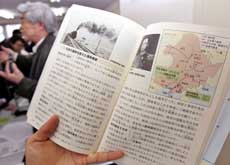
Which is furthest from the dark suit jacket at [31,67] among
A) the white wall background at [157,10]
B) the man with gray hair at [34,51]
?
the white wall background at [157,10]

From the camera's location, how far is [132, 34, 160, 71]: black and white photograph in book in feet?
1.36

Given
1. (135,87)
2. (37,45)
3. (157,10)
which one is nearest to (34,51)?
(37,45)

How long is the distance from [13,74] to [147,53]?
0.53 m

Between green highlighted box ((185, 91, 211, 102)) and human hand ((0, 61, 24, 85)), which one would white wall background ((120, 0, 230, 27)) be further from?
human hand ((0, 61, 24, 85))

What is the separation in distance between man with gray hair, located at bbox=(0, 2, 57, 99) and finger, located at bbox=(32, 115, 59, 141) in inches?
15.3

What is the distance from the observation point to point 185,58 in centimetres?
39

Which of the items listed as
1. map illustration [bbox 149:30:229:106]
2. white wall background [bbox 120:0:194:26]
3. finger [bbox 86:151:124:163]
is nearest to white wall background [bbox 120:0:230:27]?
white wall background [bbox 120:0:194:26]

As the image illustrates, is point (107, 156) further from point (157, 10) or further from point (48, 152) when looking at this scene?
point (157, 10)

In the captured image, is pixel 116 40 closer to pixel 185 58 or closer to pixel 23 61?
pixel 185 58

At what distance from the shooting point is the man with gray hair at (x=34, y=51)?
80 centimetres

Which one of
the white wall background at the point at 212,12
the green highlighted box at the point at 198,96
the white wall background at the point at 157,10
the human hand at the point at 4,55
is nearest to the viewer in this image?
the green highlighted box at the point at 198,96

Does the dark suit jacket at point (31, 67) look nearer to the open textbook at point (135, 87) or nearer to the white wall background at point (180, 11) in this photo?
the white wall background at point (180, 11)

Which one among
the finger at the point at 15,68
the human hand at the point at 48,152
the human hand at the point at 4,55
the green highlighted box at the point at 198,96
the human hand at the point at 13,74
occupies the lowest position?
the human hand at the point at 48,152

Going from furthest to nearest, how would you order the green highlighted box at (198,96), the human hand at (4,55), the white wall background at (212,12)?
1. the human hand at (4,55)
2. the white wall background at (212,12)
3. the green highlighted box at (198,96)
